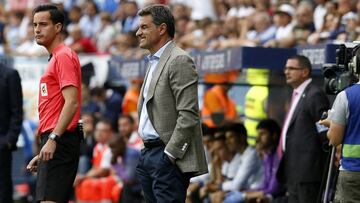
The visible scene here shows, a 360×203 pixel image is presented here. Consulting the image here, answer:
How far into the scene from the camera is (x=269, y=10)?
19.0m

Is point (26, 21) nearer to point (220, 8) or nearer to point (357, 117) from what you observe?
point (220, 8)

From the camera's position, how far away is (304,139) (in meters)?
12.4

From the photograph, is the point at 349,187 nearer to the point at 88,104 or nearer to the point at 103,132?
the point at 103,132

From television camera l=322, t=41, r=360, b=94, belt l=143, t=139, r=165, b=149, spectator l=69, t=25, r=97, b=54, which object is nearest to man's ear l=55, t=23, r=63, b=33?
belt l=143, t=139, r=165, b=149

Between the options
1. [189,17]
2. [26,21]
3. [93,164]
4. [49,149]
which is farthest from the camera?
[26,21]

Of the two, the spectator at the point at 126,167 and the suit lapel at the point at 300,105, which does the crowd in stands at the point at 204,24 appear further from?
the suit lapel at the point at 300,105

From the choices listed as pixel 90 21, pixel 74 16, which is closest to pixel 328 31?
pixel 90 21

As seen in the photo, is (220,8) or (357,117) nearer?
(357,117)

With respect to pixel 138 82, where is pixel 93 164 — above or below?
below

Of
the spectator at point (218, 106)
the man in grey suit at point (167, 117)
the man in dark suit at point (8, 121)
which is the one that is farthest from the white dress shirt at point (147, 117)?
the spectator at point (218, 106)

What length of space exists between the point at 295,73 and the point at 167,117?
342 cm

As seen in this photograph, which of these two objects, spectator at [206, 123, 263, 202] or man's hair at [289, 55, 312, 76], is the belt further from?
spectator at [206, 123, 263, 202]

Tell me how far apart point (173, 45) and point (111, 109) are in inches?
376

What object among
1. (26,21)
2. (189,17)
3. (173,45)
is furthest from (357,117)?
(26,21)
